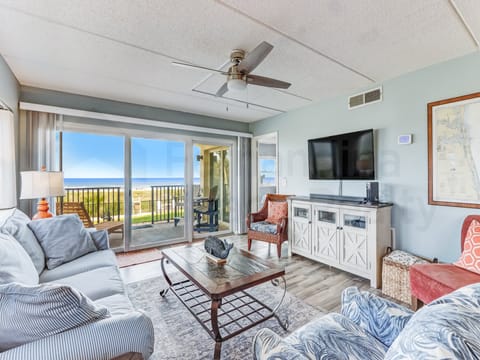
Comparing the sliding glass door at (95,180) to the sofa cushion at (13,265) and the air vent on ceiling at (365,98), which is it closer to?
the sofa cushion at (13,265)

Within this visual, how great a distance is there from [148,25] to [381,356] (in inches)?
104

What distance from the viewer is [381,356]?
103 cm

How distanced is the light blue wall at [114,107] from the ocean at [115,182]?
1092 millimetres

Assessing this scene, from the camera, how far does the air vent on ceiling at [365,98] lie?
3096mm

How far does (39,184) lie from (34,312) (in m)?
2.19

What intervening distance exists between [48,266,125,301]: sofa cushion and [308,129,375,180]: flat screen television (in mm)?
3049

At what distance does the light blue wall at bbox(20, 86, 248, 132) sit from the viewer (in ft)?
10.6

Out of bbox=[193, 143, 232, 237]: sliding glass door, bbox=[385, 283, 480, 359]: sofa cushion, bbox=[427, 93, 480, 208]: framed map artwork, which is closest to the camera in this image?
bbox=[385, 283, 480, 359]: sofa cushion

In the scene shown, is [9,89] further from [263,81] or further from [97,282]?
[263,81]

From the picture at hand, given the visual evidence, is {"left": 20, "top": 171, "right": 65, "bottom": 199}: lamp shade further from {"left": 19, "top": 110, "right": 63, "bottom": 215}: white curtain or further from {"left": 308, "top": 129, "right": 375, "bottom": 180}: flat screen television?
{"left": 308, "top": 129, "right": 375, "bottom": 180}: flat screen television

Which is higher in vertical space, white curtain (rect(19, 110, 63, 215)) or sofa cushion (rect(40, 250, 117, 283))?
white curtain (rect(19, 110, 63, 215))

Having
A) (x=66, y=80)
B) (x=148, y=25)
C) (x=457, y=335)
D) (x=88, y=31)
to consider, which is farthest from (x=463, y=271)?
(x=66, y=80)

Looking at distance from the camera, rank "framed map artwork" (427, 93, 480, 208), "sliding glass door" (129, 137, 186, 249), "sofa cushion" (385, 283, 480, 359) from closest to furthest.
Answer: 1. "sofa cushion" (385, 283, 480, 359)
2. "framed map artwork" (427, 93, 480, 208)
3. "sliding glass door" (129, 137, 186, 249)

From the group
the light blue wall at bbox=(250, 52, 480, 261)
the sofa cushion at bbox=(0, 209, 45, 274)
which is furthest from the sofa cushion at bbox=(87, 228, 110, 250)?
the light blue wall at bbox=(250, 52, 480, 261)
